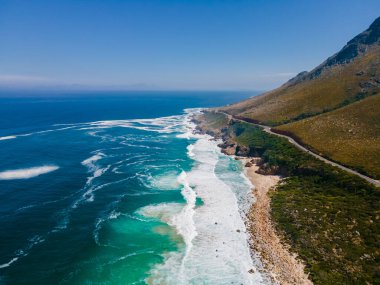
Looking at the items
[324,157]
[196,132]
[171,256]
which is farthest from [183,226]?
[196,132]

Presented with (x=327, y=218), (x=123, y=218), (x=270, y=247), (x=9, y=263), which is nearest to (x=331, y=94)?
(x=327, y=218)

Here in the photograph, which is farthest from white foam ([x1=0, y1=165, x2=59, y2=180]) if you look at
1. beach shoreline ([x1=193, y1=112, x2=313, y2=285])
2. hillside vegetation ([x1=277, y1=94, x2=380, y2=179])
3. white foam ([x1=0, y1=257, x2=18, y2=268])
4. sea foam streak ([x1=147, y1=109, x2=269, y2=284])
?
hillside vegetation ([x1=277, y1=94, x2=380, y2=179])

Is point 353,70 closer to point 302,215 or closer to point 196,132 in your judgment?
point 196,132

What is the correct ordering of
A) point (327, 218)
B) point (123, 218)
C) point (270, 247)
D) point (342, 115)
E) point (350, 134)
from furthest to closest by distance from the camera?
1. point (342, 115)
2. point (350, 134)
3. point (123, 218)
4. point (327, 218)
5. point (270, 247)

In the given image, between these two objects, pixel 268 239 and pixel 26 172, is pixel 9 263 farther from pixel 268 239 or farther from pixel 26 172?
pixel 26 172

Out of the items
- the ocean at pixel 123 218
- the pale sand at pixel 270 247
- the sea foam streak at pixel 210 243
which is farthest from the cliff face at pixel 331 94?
the pale sand at pixel 270 247

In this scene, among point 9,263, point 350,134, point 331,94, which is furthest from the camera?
point 331,94
